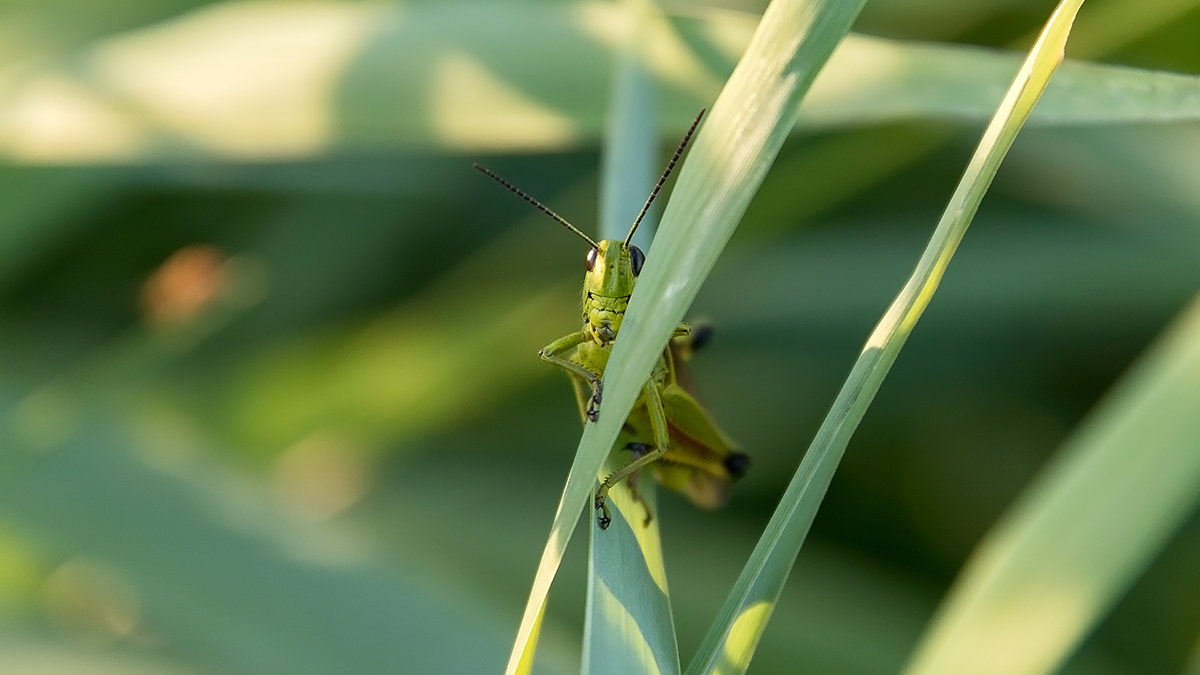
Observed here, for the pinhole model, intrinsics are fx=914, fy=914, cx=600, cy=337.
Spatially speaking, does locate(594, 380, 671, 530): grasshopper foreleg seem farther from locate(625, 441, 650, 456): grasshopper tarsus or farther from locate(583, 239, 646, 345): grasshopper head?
locate(583, 239, 646, 345): grasshopper head

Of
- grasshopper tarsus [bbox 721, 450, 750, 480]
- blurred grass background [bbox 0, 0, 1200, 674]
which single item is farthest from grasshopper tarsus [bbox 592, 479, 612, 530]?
grasshopper tarsus [bbox 721, 450, 750, 480]

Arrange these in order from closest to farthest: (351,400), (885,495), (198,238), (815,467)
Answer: (815,467)
(351,400)
(885,495)
(198,238)

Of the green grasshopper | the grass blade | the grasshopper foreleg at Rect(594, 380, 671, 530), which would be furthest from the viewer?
the green grasshopper

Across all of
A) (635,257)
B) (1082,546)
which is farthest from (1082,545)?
(635,257)

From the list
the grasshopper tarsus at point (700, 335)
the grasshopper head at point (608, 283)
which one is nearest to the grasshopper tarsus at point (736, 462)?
the grasshopper tarsus at point (700, 335)

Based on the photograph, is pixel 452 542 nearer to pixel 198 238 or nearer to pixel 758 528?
pixel 758 528

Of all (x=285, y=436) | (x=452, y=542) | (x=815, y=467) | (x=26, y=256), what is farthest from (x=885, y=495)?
(x=26, y=256)

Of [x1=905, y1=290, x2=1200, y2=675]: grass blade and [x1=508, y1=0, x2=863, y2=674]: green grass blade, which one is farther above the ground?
[x1=508, y1=0, x2=863, y2=674]: green grass blade

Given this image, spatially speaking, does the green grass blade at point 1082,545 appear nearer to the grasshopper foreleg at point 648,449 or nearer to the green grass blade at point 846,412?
the green grass blade at point 846,412

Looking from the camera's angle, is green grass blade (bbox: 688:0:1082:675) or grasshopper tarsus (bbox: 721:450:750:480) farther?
grasshopper tarsus (bbox: 721:450:750:480)
